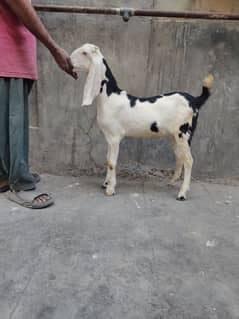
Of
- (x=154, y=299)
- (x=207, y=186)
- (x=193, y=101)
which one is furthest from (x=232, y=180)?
(x=154, y=299)

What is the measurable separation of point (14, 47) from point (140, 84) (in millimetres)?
822

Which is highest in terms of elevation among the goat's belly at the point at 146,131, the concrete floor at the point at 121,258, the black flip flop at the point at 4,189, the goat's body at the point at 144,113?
the goat's body at the point at 144,113

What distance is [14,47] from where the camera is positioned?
1727mm

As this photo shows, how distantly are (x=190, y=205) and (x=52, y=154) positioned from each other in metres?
1.02

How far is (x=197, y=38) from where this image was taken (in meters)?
2.09

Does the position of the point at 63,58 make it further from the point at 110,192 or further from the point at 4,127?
the point at 110,192

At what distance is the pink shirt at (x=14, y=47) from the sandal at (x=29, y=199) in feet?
2.09

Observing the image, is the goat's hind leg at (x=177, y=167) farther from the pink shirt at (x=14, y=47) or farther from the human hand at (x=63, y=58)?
the pink shirt at (x=14, y=47)

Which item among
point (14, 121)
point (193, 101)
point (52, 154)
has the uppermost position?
point (193, 101)

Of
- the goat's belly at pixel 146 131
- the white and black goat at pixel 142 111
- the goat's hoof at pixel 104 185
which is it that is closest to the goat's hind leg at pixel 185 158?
the white and black goat at pixel 142 111

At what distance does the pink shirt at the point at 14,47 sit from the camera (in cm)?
167

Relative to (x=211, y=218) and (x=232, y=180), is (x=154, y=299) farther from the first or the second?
(x=232, y=180)

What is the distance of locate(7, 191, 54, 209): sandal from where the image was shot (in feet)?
5.85

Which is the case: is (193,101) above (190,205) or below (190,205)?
above
